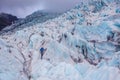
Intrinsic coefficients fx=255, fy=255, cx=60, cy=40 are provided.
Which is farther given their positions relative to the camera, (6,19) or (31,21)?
(6,19)

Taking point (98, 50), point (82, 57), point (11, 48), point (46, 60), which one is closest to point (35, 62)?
point (46, 60)

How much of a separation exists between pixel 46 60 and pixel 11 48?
13.9 ft

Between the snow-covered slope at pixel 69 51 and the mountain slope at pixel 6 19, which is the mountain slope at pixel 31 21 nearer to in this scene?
the snow-covered slope at pixel 69 51

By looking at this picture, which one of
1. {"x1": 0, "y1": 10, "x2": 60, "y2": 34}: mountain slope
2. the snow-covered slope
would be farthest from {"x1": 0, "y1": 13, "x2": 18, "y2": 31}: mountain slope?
the snow-covered slope

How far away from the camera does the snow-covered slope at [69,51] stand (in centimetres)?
2281

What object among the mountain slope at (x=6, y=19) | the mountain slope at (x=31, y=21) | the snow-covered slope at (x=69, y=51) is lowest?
the snow-covered slope at (x=69, y=51)

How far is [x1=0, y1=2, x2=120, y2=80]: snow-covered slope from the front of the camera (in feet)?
74.8

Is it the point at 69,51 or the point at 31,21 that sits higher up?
the point at 31,21

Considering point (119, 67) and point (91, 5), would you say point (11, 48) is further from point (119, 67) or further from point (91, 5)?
point (91, 5)

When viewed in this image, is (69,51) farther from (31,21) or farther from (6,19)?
(6,19)

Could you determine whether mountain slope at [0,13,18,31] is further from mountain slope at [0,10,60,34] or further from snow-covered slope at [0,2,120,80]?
snow-covered slope at [0,2,120,80]

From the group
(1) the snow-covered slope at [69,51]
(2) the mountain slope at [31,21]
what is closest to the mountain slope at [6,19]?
(2) the mountain slope at [31,21]

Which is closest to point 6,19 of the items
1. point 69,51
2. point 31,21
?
point 31,21

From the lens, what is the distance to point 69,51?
2622 cm
